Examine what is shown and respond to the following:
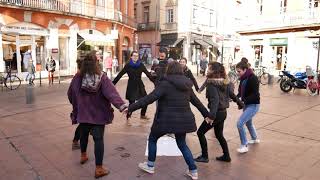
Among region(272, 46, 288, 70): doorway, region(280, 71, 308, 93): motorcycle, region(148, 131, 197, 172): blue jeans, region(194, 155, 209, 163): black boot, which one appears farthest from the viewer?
region(272, 46, 288, 70): doorway

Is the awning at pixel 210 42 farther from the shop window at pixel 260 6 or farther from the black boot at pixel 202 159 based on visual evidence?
the black boot at pixel 202 159

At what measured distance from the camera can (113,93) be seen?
416cm

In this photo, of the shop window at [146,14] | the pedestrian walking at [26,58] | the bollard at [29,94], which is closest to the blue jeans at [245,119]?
the bollard at [29,94]

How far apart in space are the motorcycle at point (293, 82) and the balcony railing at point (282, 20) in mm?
11836

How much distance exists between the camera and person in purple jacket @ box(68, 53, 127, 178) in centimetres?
411

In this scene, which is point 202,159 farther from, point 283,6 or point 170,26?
point 170,26

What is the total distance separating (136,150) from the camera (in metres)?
5.32

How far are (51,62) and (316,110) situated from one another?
1273 centimetres

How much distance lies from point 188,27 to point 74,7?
52.0ft

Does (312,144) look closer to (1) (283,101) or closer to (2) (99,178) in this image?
(2) (99,178)

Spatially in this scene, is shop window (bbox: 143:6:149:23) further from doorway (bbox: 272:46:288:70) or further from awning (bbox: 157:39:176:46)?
doorway (bbox: 272:46:288:70)

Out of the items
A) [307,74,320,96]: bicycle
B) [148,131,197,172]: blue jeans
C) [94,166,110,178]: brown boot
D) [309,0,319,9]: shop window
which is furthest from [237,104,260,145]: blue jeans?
[309,0,319,9]: shop window

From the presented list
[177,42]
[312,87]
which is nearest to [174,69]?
[312,87]

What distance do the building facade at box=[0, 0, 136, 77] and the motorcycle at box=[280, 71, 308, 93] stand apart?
36.8 feet
